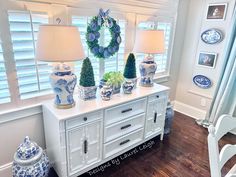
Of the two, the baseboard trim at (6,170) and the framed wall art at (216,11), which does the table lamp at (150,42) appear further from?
the baseboard trim at (6,170)

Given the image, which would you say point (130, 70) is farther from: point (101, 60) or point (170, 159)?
point (170, 159)

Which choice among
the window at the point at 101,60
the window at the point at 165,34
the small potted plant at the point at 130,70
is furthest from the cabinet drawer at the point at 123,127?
the window at the point at 165,34

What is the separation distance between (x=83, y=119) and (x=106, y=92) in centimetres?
37

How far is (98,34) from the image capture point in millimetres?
1917

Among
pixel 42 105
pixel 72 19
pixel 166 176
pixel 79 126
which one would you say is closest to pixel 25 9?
pixel 72 19

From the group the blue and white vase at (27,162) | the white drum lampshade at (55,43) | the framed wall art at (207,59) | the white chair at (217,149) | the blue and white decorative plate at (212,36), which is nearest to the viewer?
the white chair at (217,149)

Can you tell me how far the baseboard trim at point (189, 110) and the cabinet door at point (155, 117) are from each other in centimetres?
103

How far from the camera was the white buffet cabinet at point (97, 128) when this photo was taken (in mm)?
1610

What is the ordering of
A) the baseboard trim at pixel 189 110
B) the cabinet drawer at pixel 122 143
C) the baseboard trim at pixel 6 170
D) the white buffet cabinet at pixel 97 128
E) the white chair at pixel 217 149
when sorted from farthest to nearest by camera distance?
the baseboard trim at pixel 189 110 < the cabinet drawer at pixel 122 143 < the baseboard trim at pixel 6 170 < the white buffet cabinet at pixel 97 128 < the white chair at pixel 217 149

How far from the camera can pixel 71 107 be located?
169 cm

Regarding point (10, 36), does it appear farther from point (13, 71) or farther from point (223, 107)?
point (223, 107)

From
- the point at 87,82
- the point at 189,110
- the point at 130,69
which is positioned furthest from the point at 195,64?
the point at 87,82

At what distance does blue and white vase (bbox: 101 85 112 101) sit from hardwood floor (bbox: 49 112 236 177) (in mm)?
787

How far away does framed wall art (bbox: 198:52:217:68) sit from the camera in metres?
2.83
